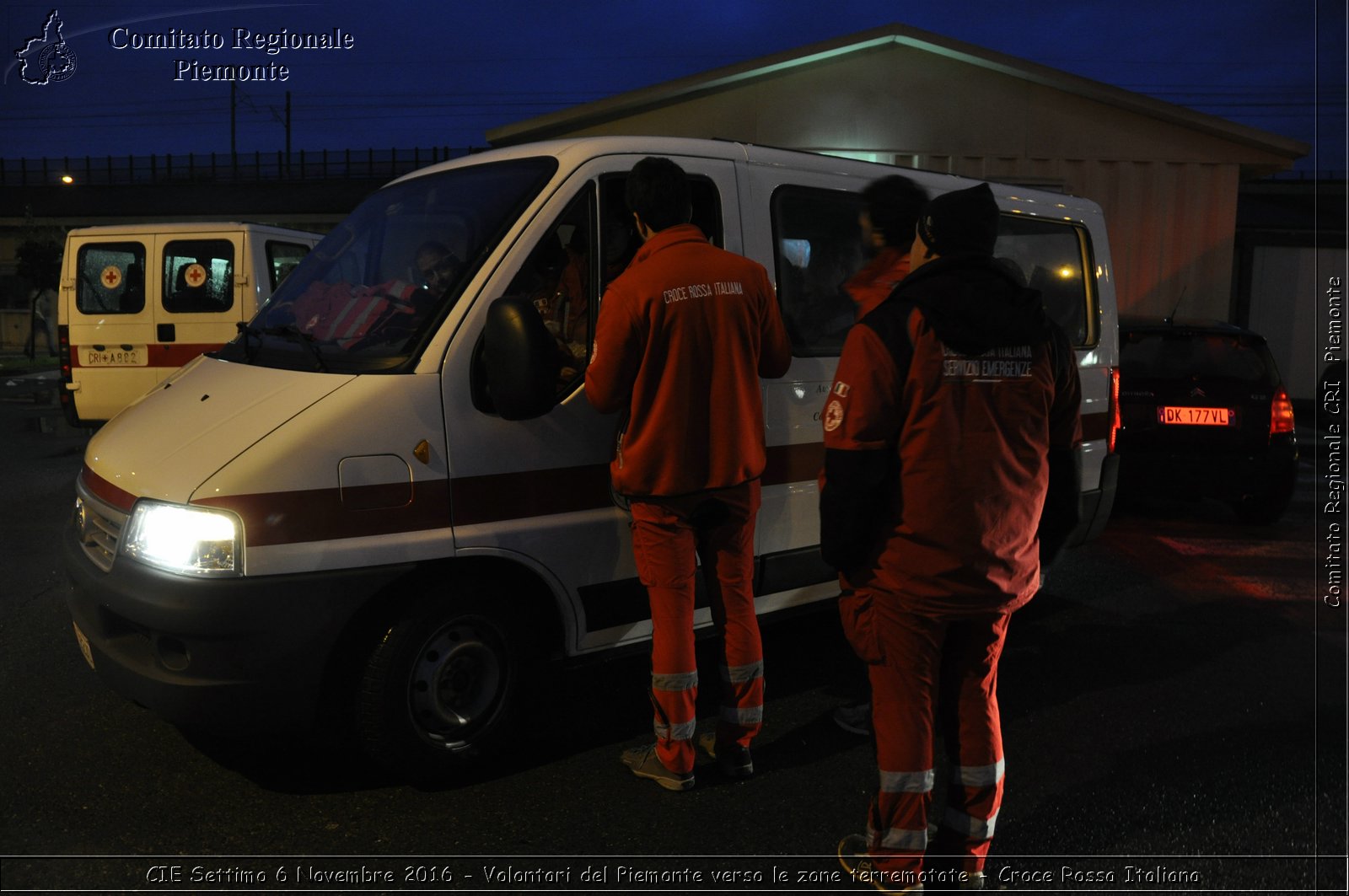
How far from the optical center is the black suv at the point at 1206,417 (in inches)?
304

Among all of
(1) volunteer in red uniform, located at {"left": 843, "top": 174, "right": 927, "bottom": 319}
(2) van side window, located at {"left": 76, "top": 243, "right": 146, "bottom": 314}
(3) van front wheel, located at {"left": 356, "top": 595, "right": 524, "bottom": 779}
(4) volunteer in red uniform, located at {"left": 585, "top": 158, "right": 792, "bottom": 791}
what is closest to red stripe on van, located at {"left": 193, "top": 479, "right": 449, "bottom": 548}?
(3) van front wheel, located at {"left": 356, "top": 595, "right": 524, "bottom": 779}

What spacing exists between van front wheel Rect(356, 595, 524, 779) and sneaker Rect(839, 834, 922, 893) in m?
1.26

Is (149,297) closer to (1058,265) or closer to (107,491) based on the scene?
(107,491)

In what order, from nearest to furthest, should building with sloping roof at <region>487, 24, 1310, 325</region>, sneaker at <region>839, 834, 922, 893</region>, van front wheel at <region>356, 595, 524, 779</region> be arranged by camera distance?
sneaker at <region>839, 834, 922, 893</region>
van front wheel at <region>356, 595, 524, 779</region>
building with sloping roof at <region>487, 24, 1310, 325</region>

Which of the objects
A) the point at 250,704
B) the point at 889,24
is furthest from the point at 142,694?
the point at 889,24

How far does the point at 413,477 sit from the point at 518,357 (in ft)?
1.72

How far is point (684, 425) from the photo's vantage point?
3275 millimetres

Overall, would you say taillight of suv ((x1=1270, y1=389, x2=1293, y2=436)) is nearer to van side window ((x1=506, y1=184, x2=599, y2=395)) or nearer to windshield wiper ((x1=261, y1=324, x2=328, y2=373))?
van side window ((x1=506, y1=184, x2=599, y2=395))

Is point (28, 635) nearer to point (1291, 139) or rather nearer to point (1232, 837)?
point (1232, 837)

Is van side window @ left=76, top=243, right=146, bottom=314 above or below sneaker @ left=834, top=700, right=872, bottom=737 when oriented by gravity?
above

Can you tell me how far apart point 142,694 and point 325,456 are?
973 mm

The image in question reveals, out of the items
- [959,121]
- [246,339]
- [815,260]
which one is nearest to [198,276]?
[246,339]

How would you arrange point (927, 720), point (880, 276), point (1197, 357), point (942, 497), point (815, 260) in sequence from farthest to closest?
1. point (1197, 357)
2. point (815, 260)
3. point (880, 276)
4. point (927, 720)
5. point (942, 497)

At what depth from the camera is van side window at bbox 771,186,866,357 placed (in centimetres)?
421
